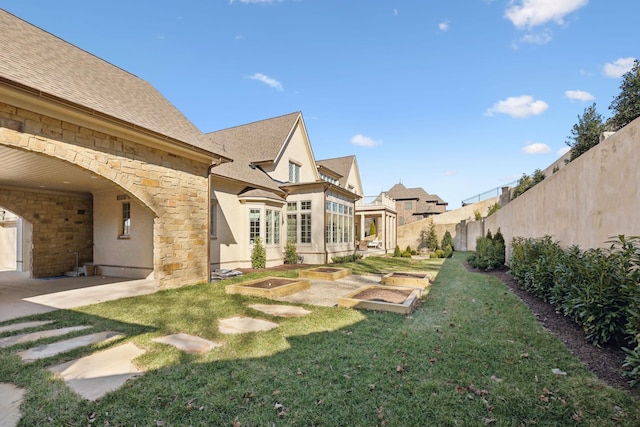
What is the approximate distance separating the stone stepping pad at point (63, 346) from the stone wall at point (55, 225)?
9.79 metres

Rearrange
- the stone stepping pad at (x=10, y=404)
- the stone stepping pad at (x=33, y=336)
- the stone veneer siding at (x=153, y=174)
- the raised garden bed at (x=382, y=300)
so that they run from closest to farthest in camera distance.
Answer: the stone stepping pad at (x=10, y=404) → the stone stepping pad at (x=33, y=336) → the stone veneer siding at (x=153, y=174) → the raised garden bed at (x=382, y=300)

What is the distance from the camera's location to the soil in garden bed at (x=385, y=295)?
734 cm

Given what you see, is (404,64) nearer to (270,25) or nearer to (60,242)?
(270,25)

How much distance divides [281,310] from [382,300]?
2459 mm

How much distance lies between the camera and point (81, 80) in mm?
7797

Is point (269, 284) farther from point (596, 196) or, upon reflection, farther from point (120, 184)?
point (596, 196)

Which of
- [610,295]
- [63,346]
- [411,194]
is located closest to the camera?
[610,295]

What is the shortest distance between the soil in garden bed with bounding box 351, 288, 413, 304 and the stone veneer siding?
535 cm

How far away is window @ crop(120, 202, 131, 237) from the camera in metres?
11.4

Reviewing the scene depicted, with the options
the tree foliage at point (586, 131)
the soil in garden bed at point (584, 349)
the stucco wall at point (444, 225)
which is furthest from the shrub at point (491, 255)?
the stucco wall at point (444, 225)

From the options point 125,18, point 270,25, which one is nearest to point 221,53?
point 270,25

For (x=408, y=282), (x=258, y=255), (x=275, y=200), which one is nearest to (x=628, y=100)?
(x=408, y=282)

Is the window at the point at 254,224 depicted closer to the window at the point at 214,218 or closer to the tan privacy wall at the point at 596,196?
the window at the point at 214,218

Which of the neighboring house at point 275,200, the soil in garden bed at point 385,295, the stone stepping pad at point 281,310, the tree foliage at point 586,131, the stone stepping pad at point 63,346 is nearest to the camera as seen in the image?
the stone stepping pad at point 63,346
